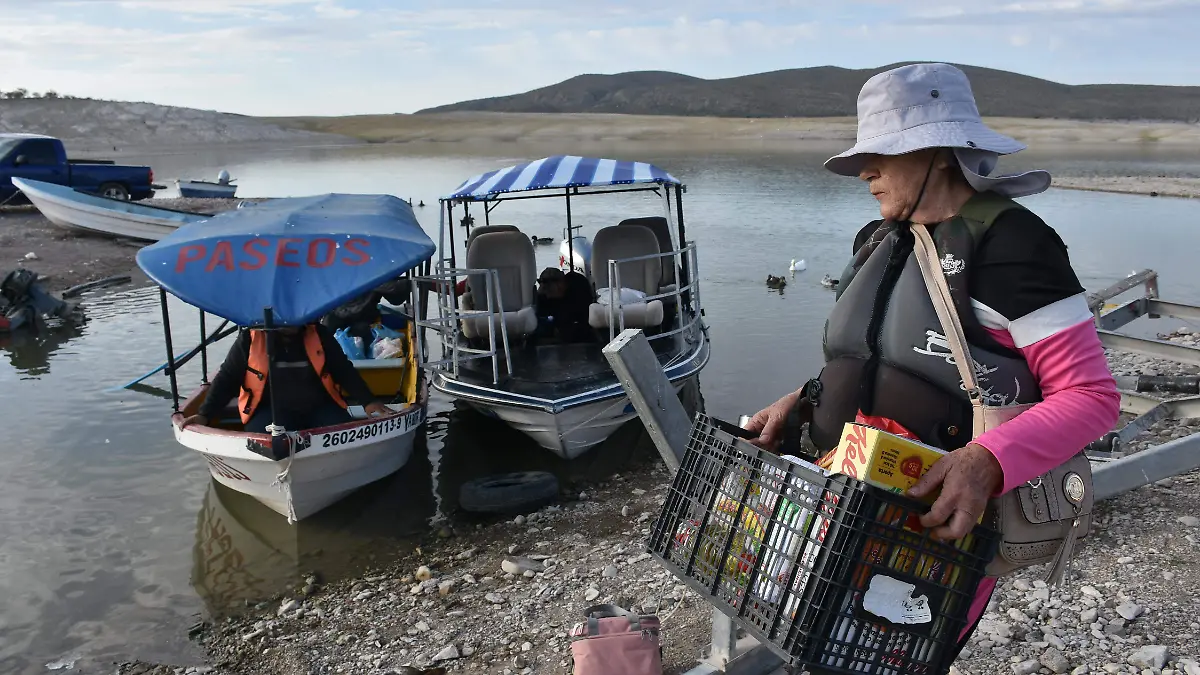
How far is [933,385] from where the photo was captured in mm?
2365

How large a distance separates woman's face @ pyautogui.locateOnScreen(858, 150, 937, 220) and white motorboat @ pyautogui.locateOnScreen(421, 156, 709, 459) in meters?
6.17

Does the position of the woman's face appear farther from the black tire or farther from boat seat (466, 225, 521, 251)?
boat seat (466, 225, 521, 251)

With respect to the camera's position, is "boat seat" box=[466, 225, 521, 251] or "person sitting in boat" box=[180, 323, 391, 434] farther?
"boat seat" box=[466, 225, 521, 251]

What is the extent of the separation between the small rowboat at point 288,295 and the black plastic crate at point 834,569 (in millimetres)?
5639

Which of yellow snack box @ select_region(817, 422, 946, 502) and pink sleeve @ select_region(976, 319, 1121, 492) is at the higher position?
pink sleeve @ select_region(976, 319, 1121, 492)

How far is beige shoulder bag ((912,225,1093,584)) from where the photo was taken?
7.20ft

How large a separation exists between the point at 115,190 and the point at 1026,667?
A: 30.3 m

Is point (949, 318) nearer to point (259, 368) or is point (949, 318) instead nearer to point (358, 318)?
point (259, 368)

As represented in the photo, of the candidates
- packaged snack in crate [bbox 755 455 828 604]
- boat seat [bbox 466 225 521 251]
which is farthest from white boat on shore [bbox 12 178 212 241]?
packaged snack in crate [bbox 755 455 828 604]

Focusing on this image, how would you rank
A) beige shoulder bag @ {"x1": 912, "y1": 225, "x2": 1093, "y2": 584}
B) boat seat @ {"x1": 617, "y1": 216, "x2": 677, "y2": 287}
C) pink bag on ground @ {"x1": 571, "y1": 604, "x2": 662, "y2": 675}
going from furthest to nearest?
1. boat seat @ {"x1": 617, "y1": 216, "x2": 677, "y2": 287}
2. pink bag on ground @ {"x1": 571, "y1": 604, "x2": 662, "y2": 675}
3. beige shoulder bag @ {"x1": 912, "y1": 225, "x2": 1093, "y2": 584}

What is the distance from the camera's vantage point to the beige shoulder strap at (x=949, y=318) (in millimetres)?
2215

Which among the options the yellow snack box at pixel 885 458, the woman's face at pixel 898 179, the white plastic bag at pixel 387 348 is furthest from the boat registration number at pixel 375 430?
the yellow snack box at pixel 885 458

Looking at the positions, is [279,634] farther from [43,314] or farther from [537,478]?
[43,314]

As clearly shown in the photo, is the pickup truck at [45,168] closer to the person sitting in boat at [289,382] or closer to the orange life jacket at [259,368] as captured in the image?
the person sitting in boat at [289,382]
